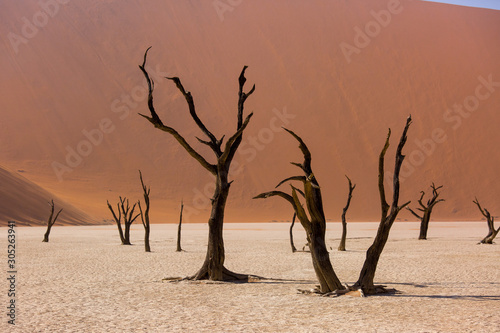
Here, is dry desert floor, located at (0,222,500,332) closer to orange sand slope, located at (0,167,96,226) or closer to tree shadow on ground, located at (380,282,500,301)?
tree shadow on ground, located at (380,282,500,301)

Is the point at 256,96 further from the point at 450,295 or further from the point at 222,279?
the point at 450,295

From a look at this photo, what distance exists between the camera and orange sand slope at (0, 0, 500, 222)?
51.7 meters

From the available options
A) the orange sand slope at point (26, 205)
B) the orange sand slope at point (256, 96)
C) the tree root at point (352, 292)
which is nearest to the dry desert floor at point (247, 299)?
the tree root at point (352, 292)

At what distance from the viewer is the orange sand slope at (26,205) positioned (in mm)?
35875

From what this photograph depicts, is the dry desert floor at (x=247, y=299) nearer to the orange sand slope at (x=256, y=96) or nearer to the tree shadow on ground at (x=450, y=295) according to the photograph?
the tree shadow on ground at (x=450, y=295)

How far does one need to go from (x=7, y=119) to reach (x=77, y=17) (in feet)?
59.5

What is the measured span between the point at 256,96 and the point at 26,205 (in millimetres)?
28224

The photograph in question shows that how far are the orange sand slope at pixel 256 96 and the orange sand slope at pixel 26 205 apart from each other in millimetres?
3608

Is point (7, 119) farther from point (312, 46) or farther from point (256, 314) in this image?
point (256, 314)

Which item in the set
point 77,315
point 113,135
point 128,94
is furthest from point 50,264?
point 128,94

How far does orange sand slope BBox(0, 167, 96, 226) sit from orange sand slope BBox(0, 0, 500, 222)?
142 inches

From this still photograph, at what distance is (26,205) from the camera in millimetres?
37438

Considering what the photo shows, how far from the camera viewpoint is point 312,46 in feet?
216

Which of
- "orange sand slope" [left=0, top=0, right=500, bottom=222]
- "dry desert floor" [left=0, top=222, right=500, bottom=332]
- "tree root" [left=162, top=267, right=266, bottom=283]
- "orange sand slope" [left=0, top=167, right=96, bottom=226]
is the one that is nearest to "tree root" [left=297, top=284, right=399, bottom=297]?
"dry desert floor" [left=0, top=222, right=500, bottom=332]
